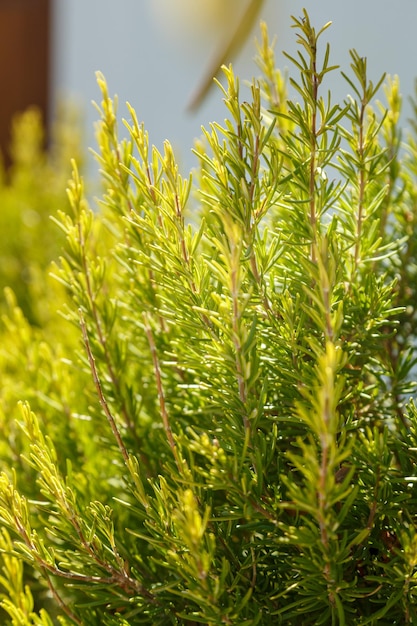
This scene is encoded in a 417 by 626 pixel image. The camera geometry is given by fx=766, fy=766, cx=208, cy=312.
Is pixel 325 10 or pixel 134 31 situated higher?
pixel 134 31

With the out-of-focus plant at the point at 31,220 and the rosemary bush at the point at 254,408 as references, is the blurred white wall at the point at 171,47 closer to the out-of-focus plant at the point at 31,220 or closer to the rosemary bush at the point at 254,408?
the out-of-focus plant at the point at 31,220

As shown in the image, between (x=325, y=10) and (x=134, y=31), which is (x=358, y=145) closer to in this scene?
(x=325, y=10)

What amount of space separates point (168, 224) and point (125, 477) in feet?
0.42

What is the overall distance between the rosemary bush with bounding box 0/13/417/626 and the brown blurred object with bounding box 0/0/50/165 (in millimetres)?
1449

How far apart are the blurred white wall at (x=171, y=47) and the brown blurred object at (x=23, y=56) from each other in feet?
0.11

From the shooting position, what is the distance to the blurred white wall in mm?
884

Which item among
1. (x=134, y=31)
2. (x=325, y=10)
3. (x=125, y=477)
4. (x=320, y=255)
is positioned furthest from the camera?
(x=134, y=31)

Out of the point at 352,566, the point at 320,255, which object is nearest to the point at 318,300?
the point at 320,255

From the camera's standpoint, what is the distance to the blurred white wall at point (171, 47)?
0.88 meters

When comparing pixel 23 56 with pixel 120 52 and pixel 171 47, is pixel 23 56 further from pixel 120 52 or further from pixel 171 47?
pixel 171 47

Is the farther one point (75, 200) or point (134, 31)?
point (134, 31)

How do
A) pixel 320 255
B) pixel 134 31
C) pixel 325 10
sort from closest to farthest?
pixel 320 255, pixel 325 10, pixel 134 31

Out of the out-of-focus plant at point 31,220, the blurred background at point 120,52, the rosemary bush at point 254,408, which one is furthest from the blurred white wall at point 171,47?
the rosemary bush at point 254,408

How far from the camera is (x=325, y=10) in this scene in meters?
0.82
